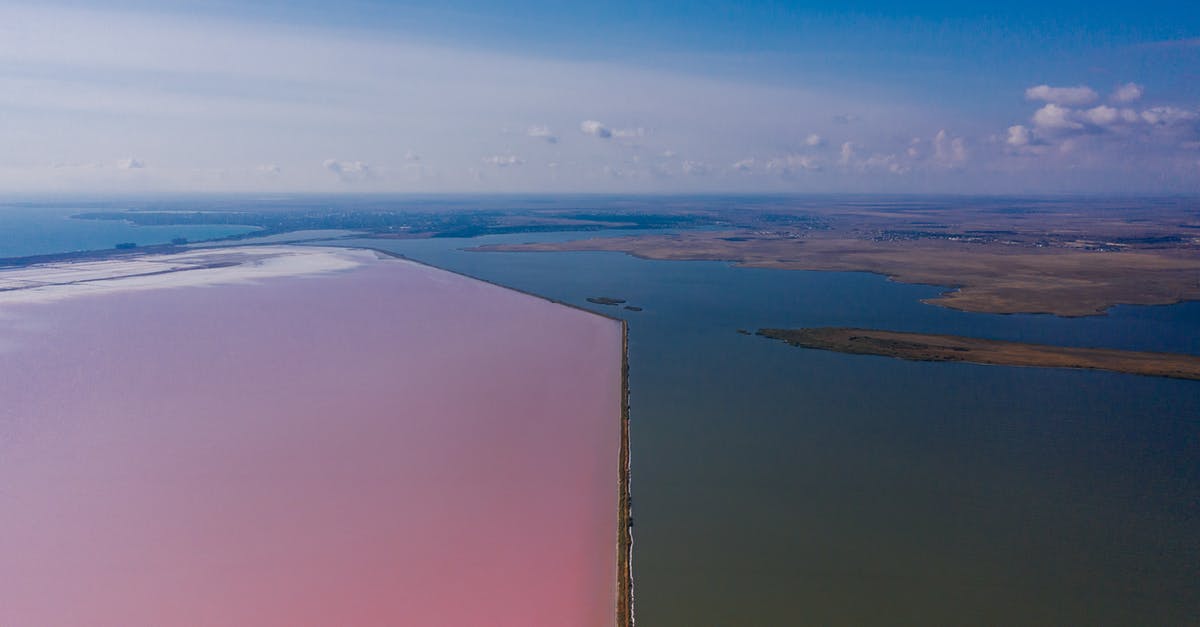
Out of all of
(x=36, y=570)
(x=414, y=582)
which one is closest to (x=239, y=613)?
(x=414, y=582)

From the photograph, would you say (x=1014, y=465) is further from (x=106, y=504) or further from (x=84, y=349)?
(x=84, y=349)

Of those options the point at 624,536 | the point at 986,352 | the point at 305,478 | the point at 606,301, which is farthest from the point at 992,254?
the point at 305,478

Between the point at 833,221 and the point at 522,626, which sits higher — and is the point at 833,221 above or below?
above

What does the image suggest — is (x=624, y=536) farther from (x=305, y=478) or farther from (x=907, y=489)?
(x=305, y=478)

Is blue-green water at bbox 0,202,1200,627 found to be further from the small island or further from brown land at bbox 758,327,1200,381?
the small island

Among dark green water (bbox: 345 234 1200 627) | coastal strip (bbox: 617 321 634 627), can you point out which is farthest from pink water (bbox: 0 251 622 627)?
dark green water (bbox: 345 234 1200 627)

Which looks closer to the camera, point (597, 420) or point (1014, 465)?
point (1014, 465)
